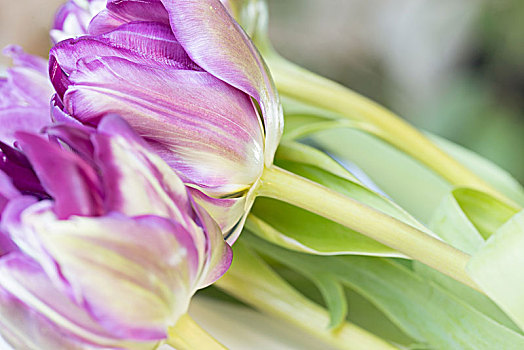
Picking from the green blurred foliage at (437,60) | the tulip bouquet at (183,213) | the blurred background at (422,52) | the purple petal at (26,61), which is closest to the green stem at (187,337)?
the tulip bouquet at (183,213)

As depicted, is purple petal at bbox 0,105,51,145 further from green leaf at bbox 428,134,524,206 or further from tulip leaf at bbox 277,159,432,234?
green leaf at bbox 428,134,524,206

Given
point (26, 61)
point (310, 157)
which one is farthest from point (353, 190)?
point (26, 61)

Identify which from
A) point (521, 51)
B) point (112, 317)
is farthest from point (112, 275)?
point (521, 51)

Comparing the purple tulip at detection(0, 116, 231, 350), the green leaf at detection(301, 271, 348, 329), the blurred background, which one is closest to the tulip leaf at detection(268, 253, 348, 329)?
the green leaf at detection(301, 271, 348, 329)

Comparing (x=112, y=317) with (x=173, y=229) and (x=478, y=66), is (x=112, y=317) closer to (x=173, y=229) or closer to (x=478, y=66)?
(x=173, y=229)

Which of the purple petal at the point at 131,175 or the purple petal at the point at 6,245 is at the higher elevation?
the purple petal at the point at 131,175

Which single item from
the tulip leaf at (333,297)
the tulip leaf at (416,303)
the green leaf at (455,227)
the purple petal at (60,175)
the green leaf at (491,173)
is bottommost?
the tulip leaf at (333,297)

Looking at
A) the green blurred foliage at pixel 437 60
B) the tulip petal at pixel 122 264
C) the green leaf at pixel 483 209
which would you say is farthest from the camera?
the green blurred foliage at pixel 437 60

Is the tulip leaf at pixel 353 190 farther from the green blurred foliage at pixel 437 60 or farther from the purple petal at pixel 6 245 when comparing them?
the green blurred foliage at pixel 437 60
